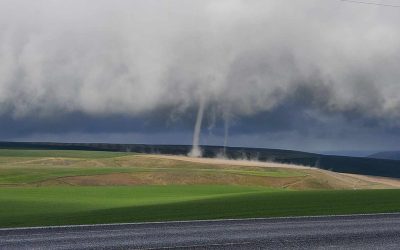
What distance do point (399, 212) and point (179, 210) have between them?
1324cm

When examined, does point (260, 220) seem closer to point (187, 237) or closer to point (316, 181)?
point (187, 237)

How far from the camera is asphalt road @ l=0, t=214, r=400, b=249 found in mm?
20812

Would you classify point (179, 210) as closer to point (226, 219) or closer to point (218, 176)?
point (226, 219)

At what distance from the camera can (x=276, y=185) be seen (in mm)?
105812

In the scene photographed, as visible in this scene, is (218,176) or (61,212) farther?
(218,176)

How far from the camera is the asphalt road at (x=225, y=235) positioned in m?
20.8

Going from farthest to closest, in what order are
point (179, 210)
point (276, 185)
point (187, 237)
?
point (276, 185) → point (179, 210) → point (187, 237)

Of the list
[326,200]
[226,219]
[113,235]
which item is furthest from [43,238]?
[326,200]

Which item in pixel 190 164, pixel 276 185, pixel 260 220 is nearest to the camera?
pixel 260 220

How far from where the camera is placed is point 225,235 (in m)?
23.5

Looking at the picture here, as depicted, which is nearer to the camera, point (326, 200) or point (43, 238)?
point (43, 238)

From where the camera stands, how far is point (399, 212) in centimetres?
3475

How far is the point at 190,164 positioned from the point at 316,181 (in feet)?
163

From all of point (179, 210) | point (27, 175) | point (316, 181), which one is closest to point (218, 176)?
point (316, 181)
